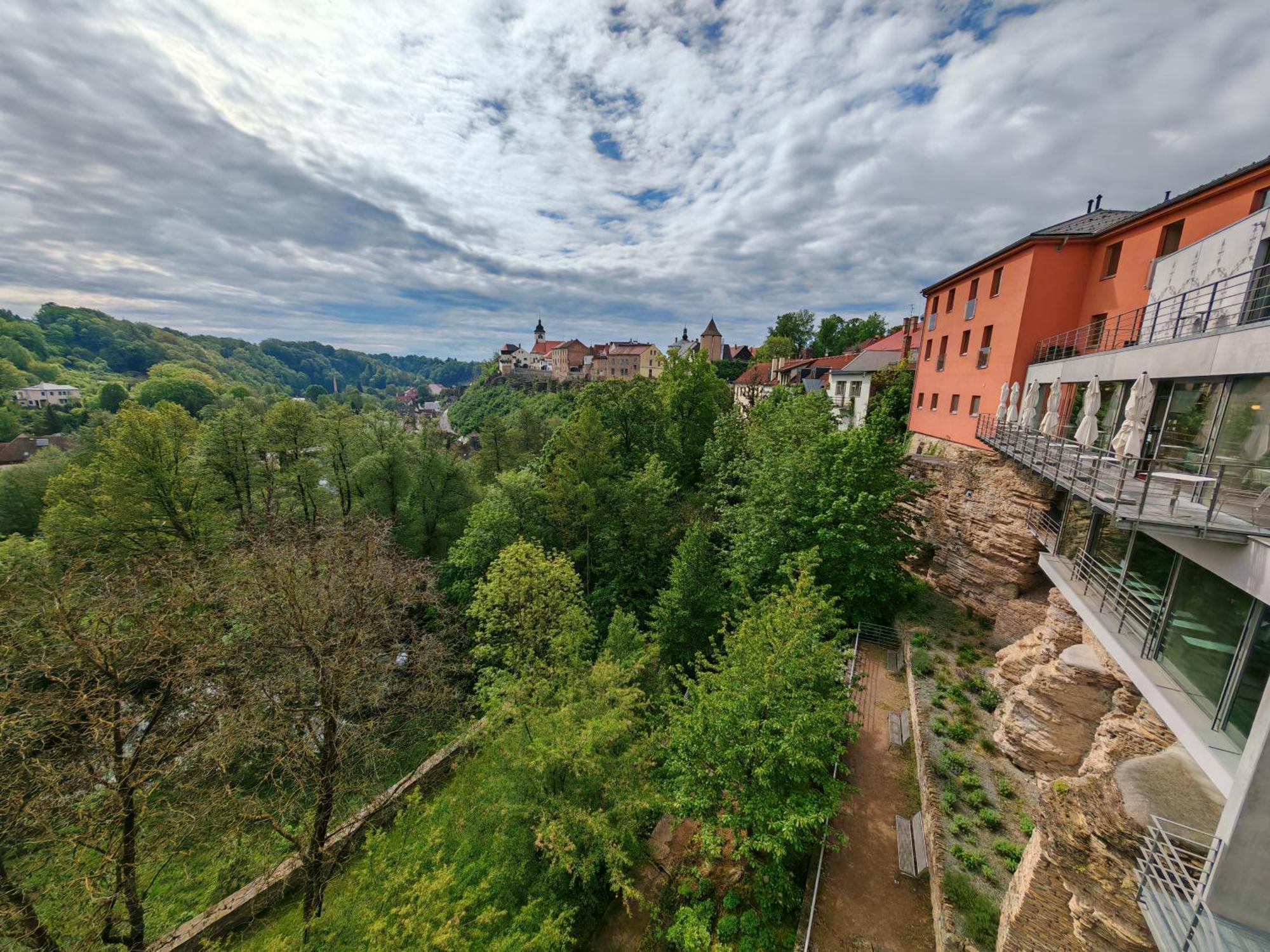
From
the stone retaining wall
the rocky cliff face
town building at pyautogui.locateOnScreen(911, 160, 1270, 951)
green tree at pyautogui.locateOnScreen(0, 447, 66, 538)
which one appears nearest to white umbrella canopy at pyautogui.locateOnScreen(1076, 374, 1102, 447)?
town building at pyautogui.locateOnScreen(911, 160, 1270, 951)

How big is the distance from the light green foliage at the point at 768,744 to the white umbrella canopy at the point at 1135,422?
6.70 m

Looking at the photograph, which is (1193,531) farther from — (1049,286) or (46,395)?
(46,395)

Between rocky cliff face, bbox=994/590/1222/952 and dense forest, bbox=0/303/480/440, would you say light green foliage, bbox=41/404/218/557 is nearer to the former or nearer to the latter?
rocky cliff face, bbox=994/590/1222/952

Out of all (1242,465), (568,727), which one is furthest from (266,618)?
(1242,465)

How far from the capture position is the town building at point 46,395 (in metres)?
87.2

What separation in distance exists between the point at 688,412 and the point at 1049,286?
20.3 m

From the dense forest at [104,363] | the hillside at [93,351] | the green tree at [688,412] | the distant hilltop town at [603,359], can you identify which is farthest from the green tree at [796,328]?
the hillside at [93,351]

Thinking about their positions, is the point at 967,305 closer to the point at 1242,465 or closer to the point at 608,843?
the point at 1242,465

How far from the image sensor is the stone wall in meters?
14.8

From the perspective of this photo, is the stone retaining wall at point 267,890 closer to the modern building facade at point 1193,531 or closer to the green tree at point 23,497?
the modern building facade at point 1193,531

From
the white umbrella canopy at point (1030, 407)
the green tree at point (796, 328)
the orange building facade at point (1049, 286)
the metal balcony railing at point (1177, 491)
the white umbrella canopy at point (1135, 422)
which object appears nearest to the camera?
the metal balcony railing at point (1177, 491)

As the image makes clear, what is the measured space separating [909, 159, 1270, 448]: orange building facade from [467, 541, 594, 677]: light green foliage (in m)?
18.3

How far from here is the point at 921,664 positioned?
47.5 feet

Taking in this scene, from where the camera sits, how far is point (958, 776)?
35.6ft
